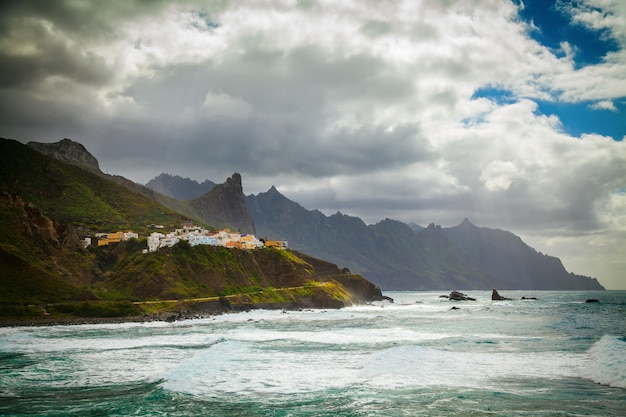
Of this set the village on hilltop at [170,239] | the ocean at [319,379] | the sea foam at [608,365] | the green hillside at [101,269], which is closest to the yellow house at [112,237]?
the village on hilltop at [170,239]

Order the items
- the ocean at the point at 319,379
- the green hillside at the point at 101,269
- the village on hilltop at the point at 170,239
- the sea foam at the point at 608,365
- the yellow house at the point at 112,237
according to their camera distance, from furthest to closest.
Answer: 1. the yellow house at the point at 112,237
2. the village on hilltop at the point at 170,239
3. the green hillside at the point at 101,269
4. the sea foam at the point at 608,365
5. the ocean at the point at 319,379

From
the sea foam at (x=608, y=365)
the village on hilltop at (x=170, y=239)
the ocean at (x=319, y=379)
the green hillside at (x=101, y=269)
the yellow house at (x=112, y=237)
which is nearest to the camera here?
the ocean at (x=319, y=379)

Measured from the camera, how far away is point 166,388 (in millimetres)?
28188

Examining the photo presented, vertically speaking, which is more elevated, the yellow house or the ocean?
the yellow house

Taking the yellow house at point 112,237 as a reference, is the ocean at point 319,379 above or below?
below

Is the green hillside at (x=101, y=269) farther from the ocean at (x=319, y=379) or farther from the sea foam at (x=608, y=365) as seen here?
the sea foam at (x=608, y=365)

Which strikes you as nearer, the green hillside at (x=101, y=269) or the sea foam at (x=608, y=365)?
the sea foam at (x=608, y=365)

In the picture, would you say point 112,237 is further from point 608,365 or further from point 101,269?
point 608,365

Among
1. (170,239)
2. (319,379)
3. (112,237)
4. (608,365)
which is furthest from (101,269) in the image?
(608,365)

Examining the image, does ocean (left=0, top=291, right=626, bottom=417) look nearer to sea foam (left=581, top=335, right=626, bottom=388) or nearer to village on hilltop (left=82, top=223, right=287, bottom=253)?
sea foam (left=581, top=335, right=626, bottom=388)

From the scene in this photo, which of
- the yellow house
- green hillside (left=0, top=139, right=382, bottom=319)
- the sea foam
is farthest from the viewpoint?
the yellow house

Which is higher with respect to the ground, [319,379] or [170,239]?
[170,239]

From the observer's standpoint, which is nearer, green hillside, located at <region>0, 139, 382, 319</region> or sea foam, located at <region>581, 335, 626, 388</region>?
sea foam, located at <region>581, 335, 626, 388</region>

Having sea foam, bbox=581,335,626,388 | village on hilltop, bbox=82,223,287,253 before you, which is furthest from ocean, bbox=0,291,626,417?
village on hilltop, bbox=82,223,287,253
